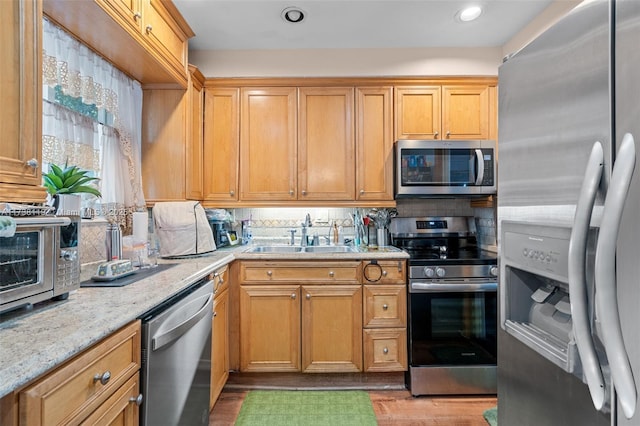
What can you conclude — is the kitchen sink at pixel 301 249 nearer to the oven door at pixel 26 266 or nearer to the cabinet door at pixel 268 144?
the cabinet door at pixel 268 144

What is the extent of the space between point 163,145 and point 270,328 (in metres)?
1.49

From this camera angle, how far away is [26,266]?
97 centimetres

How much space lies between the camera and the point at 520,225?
949mm

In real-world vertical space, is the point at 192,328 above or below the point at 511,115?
below

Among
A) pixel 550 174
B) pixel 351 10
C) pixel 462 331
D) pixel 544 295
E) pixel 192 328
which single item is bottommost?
pixel 462 331

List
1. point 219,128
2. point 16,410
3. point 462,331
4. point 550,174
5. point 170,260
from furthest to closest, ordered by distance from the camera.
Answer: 1. point 219,128
2. point 462,331
3. point 170,260
4. point 550,174
5. point 16,410

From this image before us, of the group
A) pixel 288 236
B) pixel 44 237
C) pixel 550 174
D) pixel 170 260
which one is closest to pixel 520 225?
pixel 550 174

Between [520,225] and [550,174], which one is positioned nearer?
[550,174]

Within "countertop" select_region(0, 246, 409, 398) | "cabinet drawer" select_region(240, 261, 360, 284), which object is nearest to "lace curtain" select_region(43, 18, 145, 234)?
"countertop" select_region(0, 246, 409, 398)

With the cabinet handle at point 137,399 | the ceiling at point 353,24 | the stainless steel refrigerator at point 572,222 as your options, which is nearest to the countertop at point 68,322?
the cabinet handle at point 137,399

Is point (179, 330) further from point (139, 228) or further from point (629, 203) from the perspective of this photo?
point (629, 203)

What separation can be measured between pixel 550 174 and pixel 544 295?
1.11ft

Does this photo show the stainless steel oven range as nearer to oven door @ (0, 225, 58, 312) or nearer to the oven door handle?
the oven door handle

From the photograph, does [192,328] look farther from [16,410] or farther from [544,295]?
[544,295]
